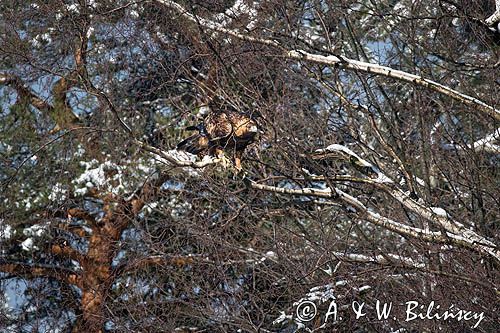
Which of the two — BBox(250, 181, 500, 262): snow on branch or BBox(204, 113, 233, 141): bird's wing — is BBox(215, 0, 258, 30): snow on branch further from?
BBox(250, 181, 500, 262): snow on branch

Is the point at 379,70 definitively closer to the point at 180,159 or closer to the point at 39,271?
the point at 180,159

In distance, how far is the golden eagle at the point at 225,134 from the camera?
6441 mm

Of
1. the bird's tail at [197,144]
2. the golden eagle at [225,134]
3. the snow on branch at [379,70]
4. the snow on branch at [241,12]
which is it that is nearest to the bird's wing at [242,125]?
the golden eagle at [225,134]

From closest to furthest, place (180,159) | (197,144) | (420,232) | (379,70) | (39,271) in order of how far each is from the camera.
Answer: (420,232) → (379,70) → (197,144) → (180,159) → (39,271)

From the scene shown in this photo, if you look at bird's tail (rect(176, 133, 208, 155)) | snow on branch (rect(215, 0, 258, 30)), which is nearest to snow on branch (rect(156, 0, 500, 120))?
snow on branch (rect(215, 0, 258, 30))

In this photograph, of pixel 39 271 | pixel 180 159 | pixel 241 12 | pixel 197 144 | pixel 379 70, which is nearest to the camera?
pixel 379 70

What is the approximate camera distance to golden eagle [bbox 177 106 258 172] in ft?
21.1

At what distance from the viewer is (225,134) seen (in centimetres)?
646

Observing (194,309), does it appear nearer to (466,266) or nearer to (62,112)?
(466,266)

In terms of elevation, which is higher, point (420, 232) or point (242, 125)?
point (242, 125)

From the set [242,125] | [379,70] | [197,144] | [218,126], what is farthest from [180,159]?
[379,70]

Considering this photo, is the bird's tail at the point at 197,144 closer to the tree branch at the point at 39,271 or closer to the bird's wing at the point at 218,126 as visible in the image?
the bird's wing at the point at 218,126

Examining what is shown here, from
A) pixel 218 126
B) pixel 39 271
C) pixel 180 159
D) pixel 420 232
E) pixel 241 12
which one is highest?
pixel 241 12

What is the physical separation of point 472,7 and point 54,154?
21.2 feet
